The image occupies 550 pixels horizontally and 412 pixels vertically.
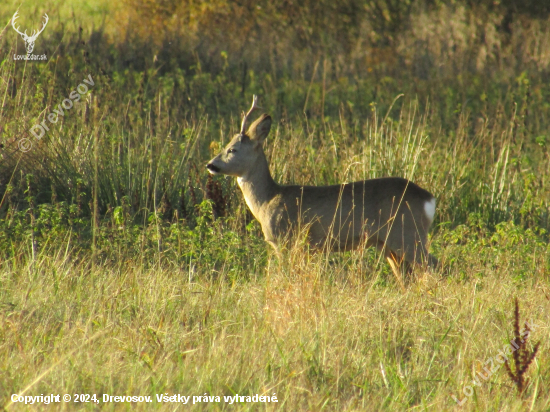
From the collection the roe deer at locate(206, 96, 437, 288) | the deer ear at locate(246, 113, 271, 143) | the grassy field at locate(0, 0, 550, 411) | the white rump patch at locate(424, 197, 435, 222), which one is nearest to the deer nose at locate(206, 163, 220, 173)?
the roe deer at locate(206, 96, 437, 288)

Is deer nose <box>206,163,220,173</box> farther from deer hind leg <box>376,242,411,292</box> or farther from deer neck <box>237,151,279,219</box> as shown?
deer hind leg <box>376,242,411,292</box>

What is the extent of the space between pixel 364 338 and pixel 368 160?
339 centimetres

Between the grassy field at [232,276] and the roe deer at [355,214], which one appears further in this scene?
the roe deer at [355,214]

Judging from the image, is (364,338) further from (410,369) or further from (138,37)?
(138,37)

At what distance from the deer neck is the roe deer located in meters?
0.03

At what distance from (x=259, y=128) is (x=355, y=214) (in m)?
1.06

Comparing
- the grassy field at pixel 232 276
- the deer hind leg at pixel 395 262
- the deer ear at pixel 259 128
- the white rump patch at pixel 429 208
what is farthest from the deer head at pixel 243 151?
the white rump patch at pixel 429 208

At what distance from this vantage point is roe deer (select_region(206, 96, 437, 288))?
16.6 ft

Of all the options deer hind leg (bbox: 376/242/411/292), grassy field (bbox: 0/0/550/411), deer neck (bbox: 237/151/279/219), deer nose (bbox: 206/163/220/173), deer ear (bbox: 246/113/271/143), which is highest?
deer ear (bbox: 246/113/271/143)

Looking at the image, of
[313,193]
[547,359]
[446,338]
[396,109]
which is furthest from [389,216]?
[396,109]

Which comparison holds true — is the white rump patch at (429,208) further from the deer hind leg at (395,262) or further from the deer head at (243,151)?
the deer head at (243,151)

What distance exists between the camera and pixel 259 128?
18.2 ft

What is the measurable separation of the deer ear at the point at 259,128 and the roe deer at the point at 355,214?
2cm

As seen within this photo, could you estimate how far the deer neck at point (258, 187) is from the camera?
5.52 meters
